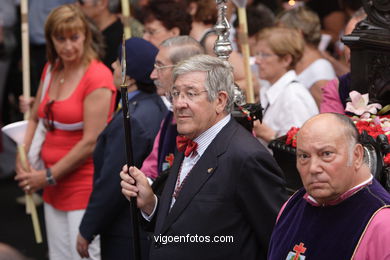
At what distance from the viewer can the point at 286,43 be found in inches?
241

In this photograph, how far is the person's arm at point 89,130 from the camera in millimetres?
6059

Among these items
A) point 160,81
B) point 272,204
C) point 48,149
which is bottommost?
point 48,149

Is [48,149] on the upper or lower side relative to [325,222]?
lower

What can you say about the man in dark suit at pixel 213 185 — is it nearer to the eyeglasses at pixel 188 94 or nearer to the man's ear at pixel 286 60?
the eyeglasses at pixel 188 94

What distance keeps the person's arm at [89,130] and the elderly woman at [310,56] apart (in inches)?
67.8

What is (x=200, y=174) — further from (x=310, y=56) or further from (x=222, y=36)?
(x=310, y=56)

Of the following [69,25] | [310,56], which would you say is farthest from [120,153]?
[310,56]

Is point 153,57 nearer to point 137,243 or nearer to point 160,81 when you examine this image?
point 160,81

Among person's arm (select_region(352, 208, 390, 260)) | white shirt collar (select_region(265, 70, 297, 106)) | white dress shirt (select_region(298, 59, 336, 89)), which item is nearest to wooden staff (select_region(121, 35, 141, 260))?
person's arm (select_region(352, 208, 390, 260))

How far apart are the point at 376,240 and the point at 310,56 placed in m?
4.16

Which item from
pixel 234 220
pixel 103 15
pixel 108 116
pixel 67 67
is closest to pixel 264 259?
pixel 234 220

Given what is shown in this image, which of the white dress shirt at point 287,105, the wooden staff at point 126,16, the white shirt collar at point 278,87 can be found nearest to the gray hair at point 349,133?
the white dress shirt at point 287,105

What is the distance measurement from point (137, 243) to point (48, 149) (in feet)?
7.68

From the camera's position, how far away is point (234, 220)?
398 centimetres
